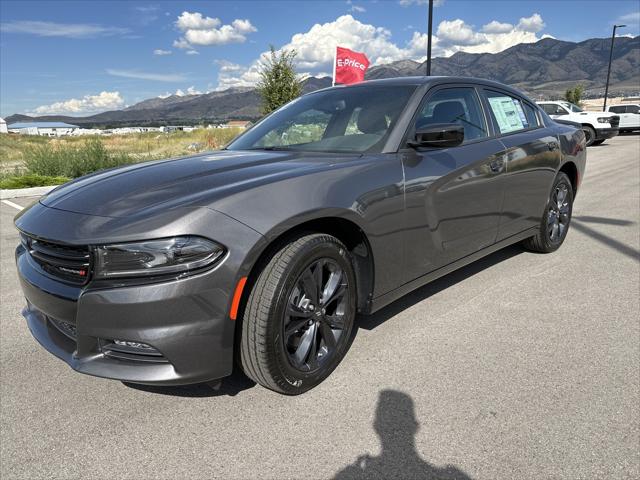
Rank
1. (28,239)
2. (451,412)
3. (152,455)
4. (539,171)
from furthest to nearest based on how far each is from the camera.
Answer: (539,171), (28,239), (451,412), (152,455)

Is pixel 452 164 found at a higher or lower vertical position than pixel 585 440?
higher

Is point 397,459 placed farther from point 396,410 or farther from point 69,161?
point 69,161

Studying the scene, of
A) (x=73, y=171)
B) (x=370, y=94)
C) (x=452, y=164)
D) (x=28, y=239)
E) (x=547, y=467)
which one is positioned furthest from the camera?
(x=73, y=171)

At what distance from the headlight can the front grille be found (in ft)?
0.33

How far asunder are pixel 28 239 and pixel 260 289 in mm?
1242

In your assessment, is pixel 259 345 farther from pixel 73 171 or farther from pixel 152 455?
pixel 73 171

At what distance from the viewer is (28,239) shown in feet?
7.79

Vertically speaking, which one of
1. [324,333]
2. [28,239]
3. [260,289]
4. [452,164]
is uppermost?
[452,164]

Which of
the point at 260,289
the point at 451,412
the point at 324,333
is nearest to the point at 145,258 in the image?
the point at 260,289

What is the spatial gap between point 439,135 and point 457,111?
0.85 m

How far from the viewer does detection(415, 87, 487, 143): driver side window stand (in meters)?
3.11

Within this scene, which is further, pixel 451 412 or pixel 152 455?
pixel 451 412

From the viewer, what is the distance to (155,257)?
1918 millimetres

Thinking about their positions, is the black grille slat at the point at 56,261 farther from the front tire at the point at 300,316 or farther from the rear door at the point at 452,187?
the rear door at the point at 452,187
